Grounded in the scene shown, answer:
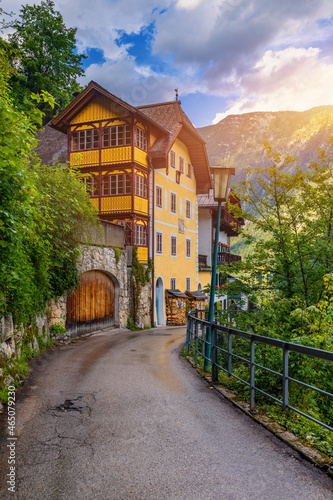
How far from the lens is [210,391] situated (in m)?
7.45

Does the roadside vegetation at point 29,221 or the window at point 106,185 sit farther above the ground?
the window at point 106,185

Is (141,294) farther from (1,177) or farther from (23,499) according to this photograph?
(23,499)

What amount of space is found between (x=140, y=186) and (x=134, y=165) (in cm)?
144

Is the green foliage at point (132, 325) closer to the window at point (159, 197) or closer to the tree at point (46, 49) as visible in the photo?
the window at point (159, 197)

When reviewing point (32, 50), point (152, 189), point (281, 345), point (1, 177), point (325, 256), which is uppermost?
point (32, 50)

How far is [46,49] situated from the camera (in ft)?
111

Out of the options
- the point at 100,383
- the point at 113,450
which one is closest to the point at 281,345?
the point at 113,450

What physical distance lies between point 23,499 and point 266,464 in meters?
2.32

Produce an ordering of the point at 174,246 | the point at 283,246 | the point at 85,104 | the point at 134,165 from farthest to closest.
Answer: the point at 174,246 → the point at 85,104 → the point at 134,165 → the point at 283,246

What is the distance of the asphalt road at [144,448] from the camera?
377cm

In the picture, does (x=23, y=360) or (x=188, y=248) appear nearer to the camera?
(x=23, y=360)

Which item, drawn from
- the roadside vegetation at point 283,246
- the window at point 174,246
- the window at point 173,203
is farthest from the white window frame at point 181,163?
the roadside vegetation at point 283,246

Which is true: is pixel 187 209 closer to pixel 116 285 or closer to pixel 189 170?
pixel 189 170

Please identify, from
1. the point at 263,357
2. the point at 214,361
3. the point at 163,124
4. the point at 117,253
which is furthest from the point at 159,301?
the point at 214,361
